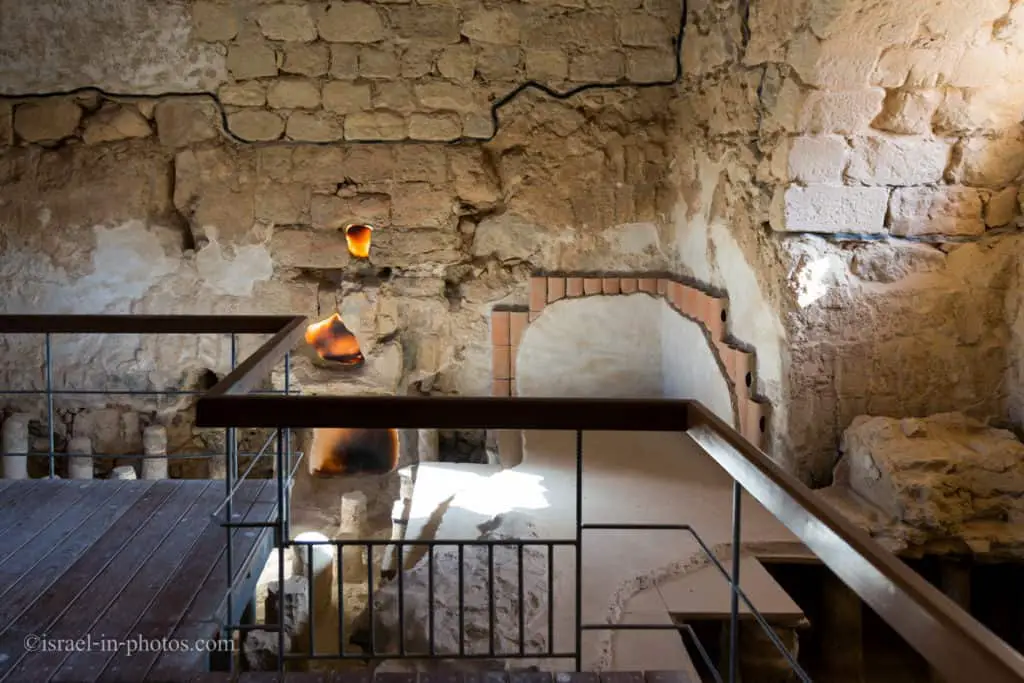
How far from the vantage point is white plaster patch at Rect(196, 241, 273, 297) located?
4.45 metres

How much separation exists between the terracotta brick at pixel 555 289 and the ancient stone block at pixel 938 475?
68.7 inches

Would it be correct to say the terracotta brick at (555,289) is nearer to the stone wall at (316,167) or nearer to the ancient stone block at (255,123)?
the stone wall at (316,167)

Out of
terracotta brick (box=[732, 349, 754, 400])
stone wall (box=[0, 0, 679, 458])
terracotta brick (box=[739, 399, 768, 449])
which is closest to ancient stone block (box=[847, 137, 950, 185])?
terracotta brick (box=[732, 349, 754, 400])

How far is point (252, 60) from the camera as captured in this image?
4281 mm

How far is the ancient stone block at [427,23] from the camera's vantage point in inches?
168

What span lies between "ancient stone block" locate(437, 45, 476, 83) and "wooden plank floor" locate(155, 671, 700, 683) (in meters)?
3.08

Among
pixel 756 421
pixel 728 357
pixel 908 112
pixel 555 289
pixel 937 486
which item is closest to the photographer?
pixel 937 486

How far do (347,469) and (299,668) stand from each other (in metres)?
1.91

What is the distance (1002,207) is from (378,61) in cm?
270

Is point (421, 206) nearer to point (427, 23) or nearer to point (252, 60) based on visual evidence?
point (427, 23)

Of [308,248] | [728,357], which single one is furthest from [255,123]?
[728,357]

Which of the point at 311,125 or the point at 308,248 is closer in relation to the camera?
A: the point at 311,125

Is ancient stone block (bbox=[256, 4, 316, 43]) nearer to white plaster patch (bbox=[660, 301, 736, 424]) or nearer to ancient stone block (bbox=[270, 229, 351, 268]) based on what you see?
ancient stone block (bbox=[270, 229, 351, 268])

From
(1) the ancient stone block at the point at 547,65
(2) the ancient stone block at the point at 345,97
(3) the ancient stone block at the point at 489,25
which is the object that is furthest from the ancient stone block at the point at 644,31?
(2) the ancient stone block at the point at 345,97
